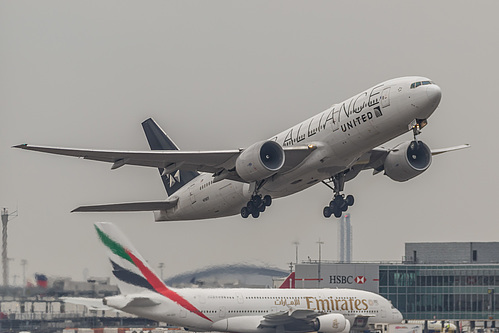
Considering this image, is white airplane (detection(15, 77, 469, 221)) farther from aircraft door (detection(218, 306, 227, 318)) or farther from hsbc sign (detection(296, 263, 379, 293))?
hsbc sign (detection(296, 263, 379, 293))

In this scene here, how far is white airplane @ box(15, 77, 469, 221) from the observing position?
41.4 meters

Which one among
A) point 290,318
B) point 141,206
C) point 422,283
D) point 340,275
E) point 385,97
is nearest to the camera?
point 385,97

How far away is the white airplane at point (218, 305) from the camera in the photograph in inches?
2056

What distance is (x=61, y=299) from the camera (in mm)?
58594

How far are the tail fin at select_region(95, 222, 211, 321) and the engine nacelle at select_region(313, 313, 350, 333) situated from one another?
6.44 metres

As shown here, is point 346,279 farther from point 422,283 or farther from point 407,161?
point 407,161

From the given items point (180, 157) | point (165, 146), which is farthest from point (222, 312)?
point (180, 157)

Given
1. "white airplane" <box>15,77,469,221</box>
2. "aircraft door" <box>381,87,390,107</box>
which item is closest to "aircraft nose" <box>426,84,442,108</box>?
"white airplane" <box>15,77,469,221</box>

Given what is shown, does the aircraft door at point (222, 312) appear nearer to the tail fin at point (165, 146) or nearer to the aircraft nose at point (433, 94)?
the tail fin at point (165, 146)

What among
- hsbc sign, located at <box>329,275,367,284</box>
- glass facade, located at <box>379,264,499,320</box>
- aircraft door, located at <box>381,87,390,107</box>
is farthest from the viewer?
hsbc sign, located at <box>329,275,367,284</box>

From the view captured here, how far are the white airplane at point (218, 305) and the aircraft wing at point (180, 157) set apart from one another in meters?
8.43

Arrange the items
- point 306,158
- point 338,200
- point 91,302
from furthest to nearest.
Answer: point 91,302, point 338,200, point 306,158

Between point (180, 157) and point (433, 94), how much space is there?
495 inches

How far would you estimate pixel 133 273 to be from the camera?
52656 millimetres
